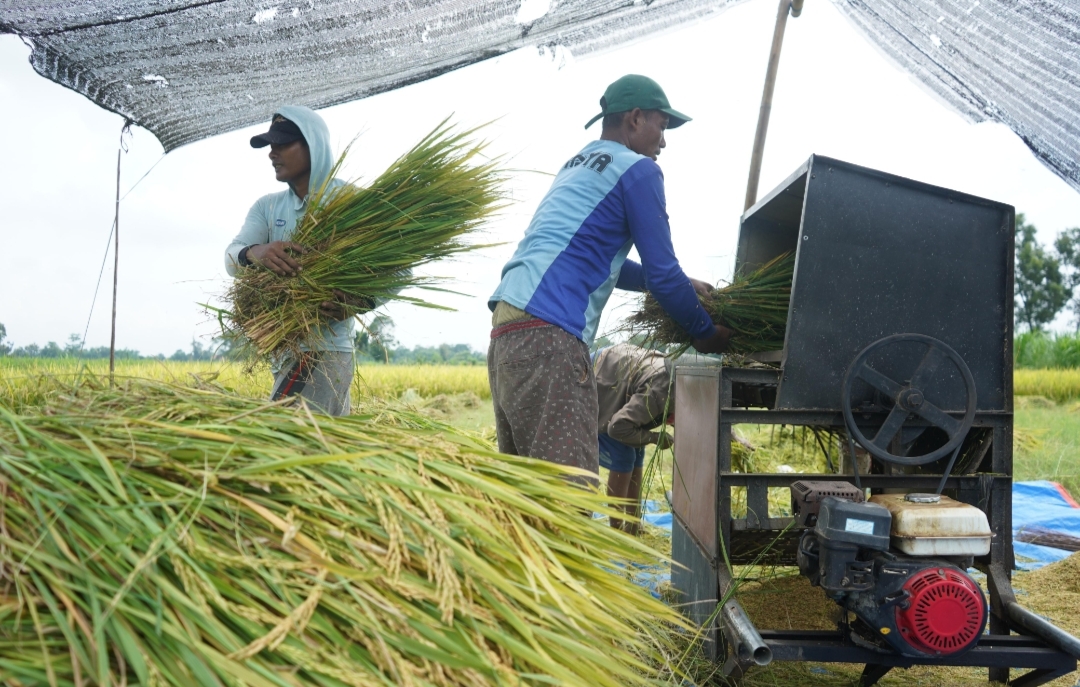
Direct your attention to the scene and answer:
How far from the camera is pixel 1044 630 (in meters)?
2.47

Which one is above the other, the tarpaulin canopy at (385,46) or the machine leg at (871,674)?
the tarpaulin canopy at (385,46)

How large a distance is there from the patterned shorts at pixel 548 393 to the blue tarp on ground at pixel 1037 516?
71.0 inches

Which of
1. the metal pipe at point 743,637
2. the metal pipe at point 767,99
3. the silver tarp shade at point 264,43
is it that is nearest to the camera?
the metal pipe at point 743,637

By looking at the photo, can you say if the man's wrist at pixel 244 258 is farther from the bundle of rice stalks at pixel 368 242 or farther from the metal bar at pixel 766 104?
the metal bar at pixel 766 104

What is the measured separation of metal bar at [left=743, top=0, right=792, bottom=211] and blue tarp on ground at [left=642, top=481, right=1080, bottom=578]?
2229 mm

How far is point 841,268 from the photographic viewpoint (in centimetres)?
262

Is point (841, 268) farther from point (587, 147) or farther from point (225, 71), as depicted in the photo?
point (225, 71)

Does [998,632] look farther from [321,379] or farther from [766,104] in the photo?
[766,104]

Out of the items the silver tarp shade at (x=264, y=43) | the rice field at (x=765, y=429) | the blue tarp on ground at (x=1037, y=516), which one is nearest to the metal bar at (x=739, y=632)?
the rice field at (x=765, y=429)

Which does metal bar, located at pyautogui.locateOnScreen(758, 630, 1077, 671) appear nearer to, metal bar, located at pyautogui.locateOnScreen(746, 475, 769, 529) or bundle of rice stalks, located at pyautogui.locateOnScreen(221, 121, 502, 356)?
metal bar, located at pyautogui.locateOnScreen(746, 475, 769, 529)

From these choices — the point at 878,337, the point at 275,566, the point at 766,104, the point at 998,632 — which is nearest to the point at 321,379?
the point at 275,566

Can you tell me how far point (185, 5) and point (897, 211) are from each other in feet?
9.27

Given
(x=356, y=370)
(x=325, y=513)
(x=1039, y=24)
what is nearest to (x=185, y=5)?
(x=356, y=370)

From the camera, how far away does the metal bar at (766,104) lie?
4.63m
